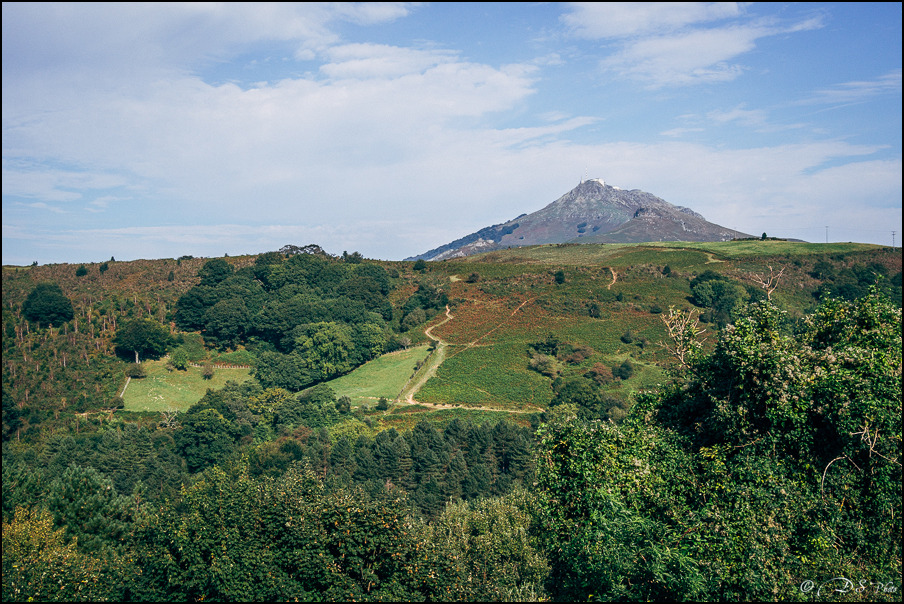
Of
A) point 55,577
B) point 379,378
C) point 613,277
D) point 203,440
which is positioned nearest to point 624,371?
point 379,378

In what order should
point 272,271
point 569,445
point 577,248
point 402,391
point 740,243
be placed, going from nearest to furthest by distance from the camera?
point 569,445 → point 402,391 → point 272,271 → point 740,243 → point 577,248

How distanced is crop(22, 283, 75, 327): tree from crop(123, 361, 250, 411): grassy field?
12.2 m

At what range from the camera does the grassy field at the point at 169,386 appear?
196 feet

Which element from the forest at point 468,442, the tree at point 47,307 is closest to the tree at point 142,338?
the forest at point 468,442

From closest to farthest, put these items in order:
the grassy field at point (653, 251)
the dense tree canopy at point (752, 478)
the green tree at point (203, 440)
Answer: the dense tree canopy at point (752, 478), the green tree at point (203, 440), the grassy field at point (653, 251)

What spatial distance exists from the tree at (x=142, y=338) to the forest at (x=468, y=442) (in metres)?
0.29

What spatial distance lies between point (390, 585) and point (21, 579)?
12098 millimetres

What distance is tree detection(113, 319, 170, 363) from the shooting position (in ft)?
218

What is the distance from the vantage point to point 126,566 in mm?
20141

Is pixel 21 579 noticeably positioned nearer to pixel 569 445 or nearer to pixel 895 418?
pixel 569 445

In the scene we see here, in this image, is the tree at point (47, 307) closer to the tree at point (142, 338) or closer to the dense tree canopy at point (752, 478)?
the tree at point (142, 338)

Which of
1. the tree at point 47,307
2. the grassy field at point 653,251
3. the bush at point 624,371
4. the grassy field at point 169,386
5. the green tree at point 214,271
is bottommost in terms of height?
the grassy field at point 169,386

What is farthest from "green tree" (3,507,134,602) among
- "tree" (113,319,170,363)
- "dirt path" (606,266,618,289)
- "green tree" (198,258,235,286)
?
"dirt path" (606,266,618,289)

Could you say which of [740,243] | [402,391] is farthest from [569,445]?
[740,243]
